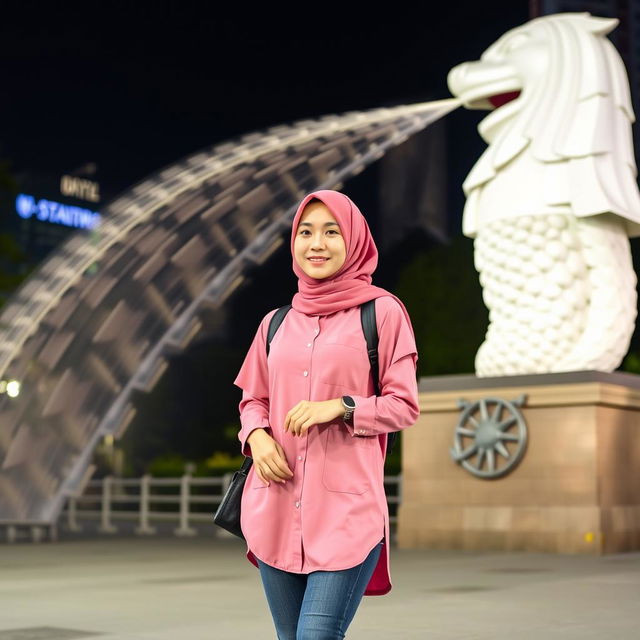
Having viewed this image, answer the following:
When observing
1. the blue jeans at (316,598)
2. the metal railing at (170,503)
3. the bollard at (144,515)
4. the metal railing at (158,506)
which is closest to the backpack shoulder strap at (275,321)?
the blue jeans at (316,598)

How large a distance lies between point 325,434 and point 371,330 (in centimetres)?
37

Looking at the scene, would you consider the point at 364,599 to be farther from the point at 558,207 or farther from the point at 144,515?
the point at 144,515

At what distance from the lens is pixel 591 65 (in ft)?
52.6

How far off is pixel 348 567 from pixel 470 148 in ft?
160

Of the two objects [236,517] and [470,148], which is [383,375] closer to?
[236,517]

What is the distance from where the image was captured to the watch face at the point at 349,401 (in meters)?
3.72

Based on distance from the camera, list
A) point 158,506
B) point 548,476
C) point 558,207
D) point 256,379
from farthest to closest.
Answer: point 158,506 < point 558,207 < point 548,476 < point 256,379

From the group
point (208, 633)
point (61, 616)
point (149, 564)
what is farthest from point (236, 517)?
point (149, 564)

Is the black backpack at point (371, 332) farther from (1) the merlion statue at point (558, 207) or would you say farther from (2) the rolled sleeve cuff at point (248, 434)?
(1) the merlion statue at point (558, 207)

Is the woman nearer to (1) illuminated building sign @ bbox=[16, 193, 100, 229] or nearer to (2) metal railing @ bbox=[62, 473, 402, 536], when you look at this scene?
(2) metal railing @ bbox=[62, 473, 402, 536]

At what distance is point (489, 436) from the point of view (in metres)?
15.8

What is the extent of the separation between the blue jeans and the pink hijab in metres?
0.80

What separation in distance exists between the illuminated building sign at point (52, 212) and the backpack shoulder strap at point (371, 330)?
3324 inches

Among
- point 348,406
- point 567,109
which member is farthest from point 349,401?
point 567,109
